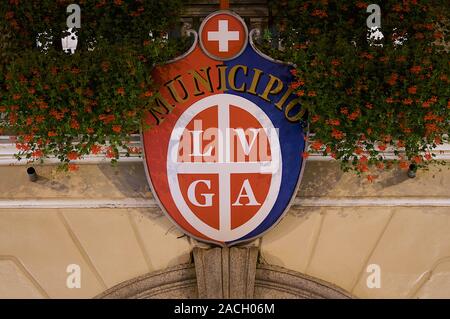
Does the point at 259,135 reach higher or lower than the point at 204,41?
lower

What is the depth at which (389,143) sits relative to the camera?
4621mm

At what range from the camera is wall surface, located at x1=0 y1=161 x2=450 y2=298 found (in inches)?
193

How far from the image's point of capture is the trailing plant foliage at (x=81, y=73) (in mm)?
4398

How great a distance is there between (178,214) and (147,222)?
1.19 feet

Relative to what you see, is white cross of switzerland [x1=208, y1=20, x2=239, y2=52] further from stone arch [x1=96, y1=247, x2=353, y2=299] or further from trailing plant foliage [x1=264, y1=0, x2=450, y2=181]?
stone arch [x1=96, y1=247, x2=353, y2=299]

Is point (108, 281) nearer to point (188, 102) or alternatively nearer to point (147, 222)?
point (147, 222)

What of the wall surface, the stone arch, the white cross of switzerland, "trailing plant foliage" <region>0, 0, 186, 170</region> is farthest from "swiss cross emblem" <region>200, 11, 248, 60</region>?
the stone arch

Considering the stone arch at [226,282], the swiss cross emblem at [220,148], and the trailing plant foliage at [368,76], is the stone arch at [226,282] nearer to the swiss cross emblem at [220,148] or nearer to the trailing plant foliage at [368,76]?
the swiss cross emblem at [220,148]

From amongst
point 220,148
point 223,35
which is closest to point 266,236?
point 220,148

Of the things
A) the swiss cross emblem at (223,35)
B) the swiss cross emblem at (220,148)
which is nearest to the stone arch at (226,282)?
the swiss cross emblem at (220,148)

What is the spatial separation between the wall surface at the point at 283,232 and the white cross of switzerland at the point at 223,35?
131cm

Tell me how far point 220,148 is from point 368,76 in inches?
54.4
